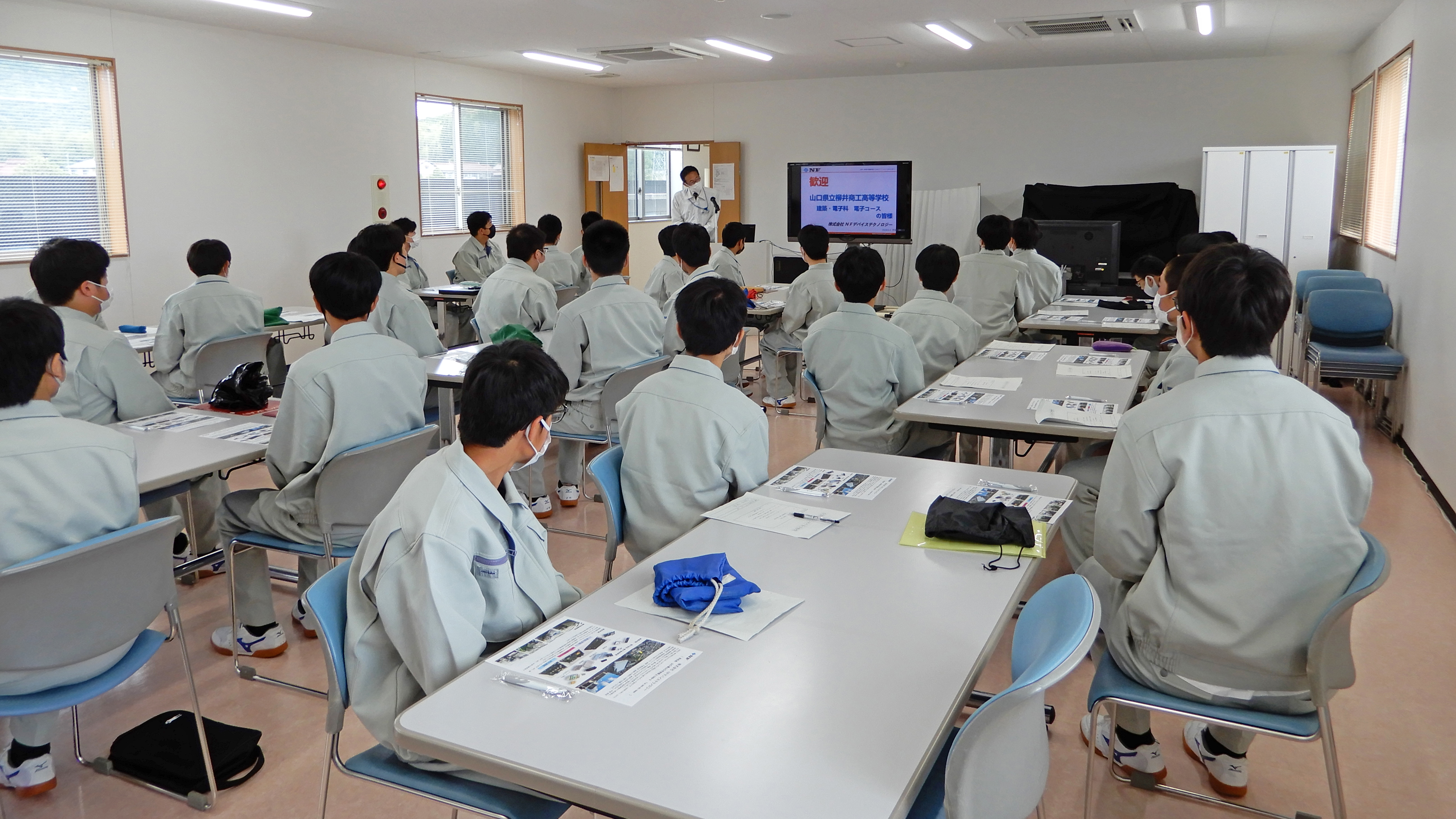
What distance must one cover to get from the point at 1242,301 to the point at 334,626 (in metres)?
1.79

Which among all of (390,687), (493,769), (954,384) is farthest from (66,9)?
(493,769)

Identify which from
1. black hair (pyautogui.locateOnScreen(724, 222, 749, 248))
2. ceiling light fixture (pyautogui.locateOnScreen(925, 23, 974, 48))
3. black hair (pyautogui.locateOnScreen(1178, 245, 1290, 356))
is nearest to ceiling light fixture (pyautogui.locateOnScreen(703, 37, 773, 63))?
ceiling light fixture (pyautogui.locateOnScreen(925, 23, 974, 48))

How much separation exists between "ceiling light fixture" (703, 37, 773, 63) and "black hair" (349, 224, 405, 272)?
4.00 m

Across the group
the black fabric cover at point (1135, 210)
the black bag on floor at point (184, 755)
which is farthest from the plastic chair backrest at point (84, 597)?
the black fabric cover at point (1135, 210)

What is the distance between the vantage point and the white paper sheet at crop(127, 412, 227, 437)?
322 centimetres

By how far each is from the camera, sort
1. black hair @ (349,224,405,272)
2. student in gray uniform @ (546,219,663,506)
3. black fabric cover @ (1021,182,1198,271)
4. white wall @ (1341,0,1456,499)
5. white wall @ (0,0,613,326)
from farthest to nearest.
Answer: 1. black fabric cover @ (1021,182,1198,271)
2. white wall @ (0,0,613,326)
3. white wall @ (1341,0,1456,499)
4. black hair @ (349,224,405,272)
5. student in gray uniform @ (546,219,663,506)

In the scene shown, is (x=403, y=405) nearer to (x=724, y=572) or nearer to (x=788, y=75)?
(x=724, y=572)

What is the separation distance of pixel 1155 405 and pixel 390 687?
157cm

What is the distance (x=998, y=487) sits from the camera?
2.53 metres

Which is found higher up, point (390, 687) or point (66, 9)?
point (66, 9)

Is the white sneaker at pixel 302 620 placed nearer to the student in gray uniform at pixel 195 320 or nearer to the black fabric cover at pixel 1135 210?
the student in gray uniform at pixel 195 320

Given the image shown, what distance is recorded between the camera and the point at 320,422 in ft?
9.56

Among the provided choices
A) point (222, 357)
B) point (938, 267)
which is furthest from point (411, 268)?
point (938, 267)

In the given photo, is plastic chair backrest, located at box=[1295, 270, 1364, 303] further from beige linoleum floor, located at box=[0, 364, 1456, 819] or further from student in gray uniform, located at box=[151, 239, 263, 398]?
student in gray uniform, located at box=[151, 239, 263, 398]
